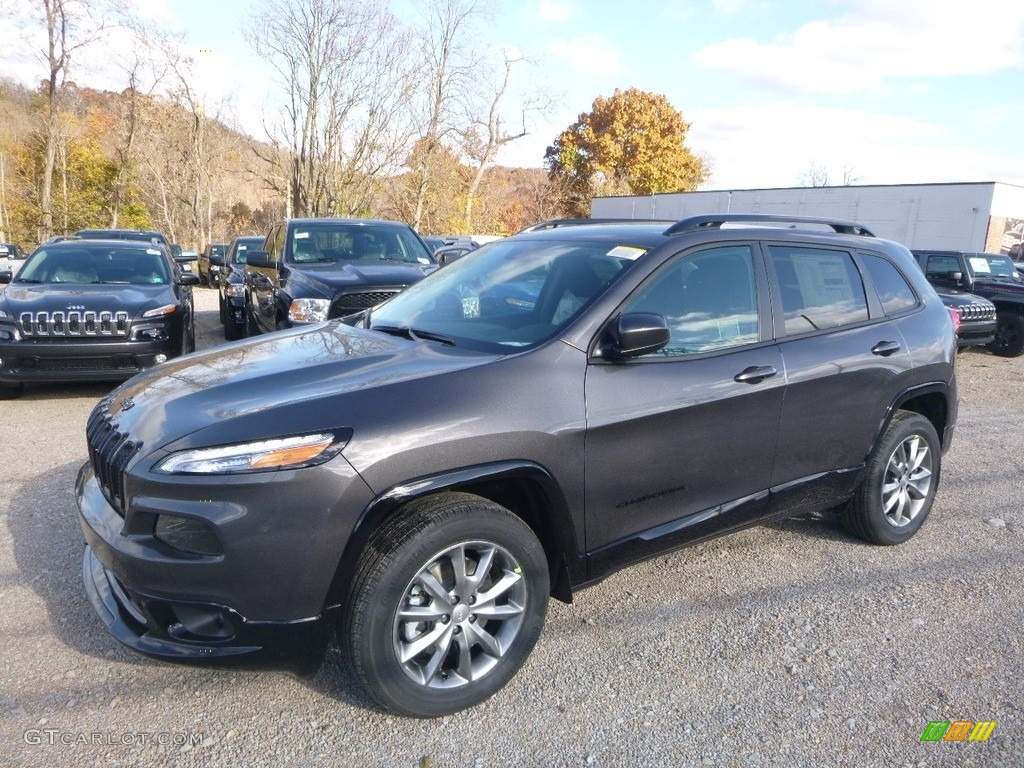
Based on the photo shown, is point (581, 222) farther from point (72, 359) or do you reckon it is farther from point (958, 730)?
point (72, 359)

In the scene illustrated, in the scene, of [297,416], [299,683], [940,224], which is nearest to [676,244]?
[297,416]

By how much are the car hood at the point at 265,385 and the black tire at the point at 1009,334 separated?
41.3 feet

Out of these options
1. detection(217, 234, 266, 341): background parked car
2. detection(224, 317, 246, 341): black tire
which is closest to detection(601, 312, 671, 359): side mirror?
detection(217, 234, 266, 341): background parked car

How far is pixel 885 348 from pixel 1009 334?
10756 mm

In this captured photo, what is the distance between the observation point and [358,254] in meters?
8.65

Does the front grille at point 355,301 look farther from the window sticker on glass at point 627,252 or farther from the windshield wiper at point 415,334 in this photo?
the window sticker on glass at point 627,252

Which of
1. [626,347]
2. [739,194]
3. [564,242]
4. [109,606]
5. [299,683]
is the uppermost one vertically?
[739,194]

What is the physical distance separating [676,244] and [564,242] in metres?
0.62

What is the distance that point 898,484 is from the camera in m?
4.30

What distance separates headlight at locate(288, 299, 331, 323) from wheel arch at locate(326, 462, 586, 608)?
4596mm

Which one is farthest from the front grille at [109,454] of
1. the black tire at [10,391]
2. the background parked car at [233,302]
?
the background parked car at [233,302]

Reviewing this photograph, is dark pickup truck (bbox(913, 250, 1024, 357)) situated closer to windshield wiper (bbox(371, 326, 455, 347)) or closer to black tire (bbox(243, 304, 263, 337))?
black tire (bbox(243, 304, 263, 337))

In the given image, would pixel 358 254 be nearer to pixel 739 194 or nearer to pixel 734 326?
pixel 734 326

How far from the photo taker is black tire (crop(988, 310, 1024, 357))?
12.6 m
